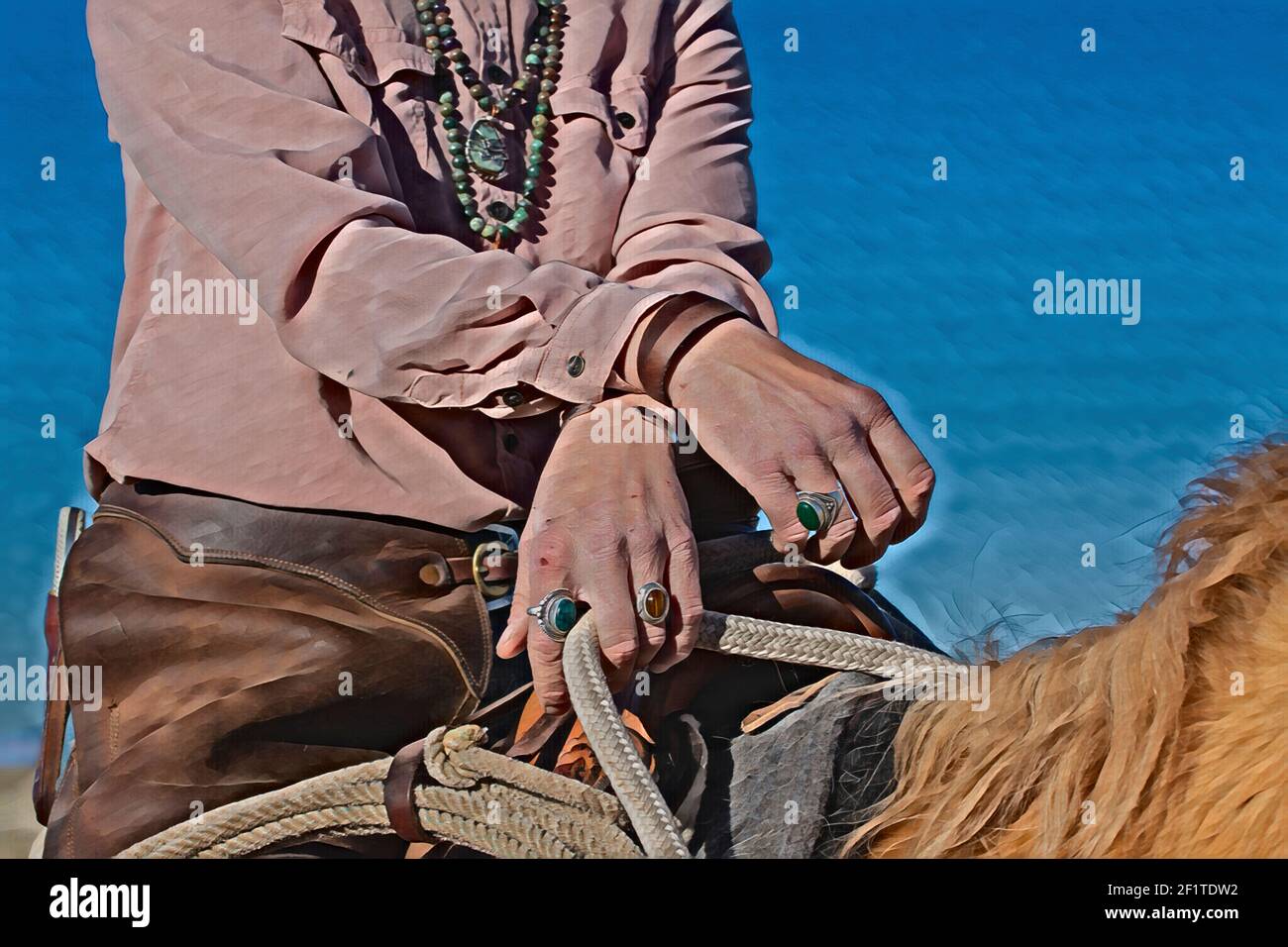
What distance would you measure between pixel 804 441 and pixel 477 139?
1.69 ft

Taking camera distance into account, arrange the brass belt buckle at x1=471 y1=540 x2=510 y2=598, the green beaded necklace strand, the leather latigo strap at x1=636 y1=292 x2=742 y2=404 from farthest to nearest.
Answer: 1. the green beaded necklace strand
2. the brass belt buckle at x1=471 y1=540 x2=510 y2=598
3. the leather latigo strap at x1=636 y1=292 x2=742 y2=404

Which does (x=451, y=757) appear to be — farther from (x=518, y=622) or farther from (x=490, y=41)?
(x=490, y=41)

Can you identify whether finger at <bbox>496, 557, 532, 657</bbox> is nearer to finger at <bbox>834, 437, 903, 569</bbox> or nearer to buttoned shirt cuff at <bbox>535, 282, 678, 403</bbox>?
buttoned shirt cuff at <bbox>535, 282, 678, 403</bbox>

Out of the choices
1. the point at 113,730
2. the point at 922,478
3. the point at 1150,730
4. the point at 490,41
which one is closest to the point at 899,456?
the point at 922,478

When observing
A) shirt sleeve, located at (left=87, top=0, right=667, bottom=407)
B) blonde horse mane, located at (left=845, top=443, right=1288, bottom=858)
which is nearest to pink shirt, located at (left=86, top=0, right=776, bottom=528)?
shirt sleeve, located at (left=87, top=0, right=667, bottom=407)

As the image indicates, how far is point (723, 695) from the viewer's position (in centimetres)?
114

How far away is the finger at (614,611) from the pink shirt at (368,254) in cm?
17

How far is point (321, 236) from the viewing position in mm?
1170

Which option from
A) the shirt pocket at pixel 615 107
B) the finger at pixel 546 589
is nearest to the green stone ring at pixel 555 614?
the finger at pixel 546 589

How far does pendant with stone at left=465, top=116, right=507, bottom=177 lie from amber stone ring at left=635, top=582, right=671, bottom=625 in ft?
1.74

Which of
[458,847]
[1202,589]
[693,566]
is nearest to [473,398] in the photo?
[693,566]

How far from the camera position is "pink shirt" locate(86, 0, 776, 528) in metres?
1.17

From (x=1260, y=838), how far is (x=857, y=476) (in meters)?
0.40

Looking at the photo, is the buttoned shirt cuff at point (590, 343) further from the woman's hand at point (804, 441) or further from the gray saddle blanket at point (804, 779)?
the gray saddle blanket at point (804, 779)
